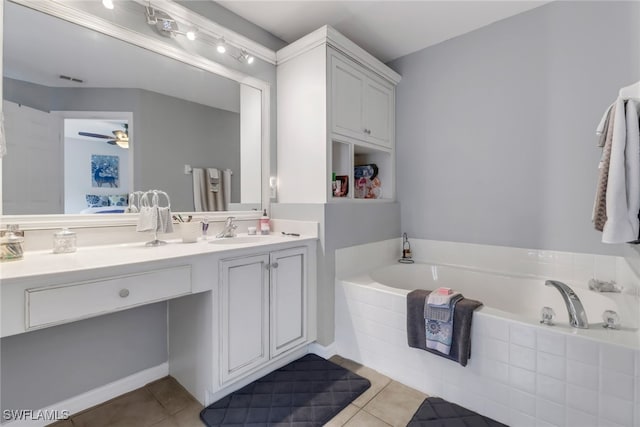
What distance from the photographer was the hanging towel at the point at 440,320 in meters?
1.58

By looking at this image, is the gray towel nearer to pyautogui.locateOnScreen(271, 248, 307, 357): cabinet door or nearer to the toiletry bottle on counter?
pyautogui.locateOnScreen(271, 248, 307, 357): cabinet door

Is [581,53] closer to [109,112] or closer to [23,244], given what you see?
[109,112]

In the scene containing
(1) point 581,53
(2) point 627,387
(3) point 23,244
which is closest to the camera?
(2) point 627,387

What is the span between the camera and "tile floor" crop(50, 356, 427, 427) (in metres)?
1.50

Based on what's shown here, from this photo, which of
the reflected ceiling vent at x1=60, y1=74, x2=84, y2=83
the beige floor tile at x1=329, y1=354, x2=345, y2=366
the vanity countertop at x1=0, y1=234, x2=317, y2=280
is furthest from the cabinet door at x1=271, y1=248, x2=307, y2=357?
the reflected ceiling vent at x1=60, y1=74, x2=84, y2=83

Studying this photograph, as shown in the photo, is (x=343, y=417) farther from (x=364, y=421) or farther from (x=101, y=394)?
(x=101, y=394)

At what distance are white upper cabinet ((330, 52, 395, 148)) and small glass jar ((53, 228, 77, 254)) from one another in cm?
170

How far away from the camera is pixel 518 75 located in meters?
2.23

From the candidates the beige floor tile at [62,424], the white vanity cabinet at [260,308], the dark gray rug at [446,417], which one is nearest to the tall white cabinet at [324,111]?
the white vanity cabinet at [260,308]

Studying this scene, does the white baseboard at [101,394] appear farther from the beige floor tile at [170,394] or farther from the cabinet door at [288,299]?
the cabinet door at [288,299]

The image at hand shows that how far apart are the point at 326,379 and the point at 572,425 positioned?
47.5 inches

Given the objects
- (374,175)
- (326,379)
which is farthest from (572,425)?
(374,175)

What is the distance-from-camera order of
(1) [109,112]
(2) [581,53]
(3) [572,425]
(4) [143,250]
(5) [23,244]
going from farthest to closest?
1. (2) [581,53]
2. (1) [109,112]
3. (4) [143,250]
4. (5) [23,244]
5. (3) [572,425]

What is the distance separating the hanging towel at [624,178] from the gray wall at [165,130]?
217 cm
